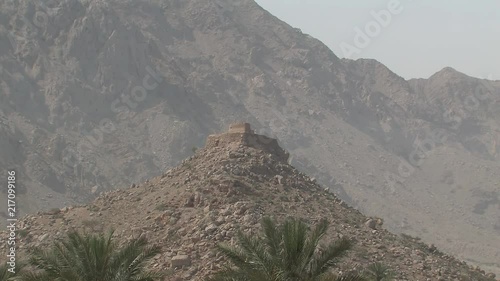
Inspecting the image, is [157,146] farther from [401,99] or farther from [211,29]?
[401,99]

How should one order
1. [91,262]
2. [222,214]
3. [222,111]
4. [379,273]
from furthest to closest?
[222,111] → [222,214] → [379,273] → [91,262]

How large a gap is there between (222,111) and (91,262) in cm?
11672

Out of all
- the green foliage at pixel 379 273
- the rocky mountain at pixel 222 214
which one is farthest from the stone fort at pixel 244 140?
the green foliage at pixel 379 273

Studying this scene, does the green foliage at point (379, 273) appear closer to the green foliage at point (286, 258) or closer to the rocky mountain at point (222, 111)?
the green foliage at point (286, 258)

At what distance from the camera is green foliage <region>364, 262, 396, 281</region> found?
830 inches

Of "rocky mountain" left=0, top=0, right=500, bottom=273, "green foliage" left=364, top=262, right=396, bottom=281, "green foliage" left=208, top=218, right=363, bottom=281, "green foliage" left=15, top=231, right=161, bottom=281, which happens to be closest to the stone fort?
"green foliage" left=364, top=262, right=396, bottom=281

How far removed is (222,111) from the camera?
132125mm

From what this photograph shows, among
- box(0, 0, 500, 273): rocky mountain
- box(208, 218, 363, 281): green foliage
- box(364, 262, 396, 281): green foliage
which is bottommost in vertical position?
box(364, 262, 396, 281): green foliage

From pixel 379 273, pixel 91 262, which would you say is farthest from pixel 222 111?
pixel 91 262

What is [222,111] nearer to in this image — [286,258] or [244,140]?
[244,140]

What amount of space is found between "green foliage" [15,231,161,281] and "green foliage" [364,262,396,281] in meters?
7.64

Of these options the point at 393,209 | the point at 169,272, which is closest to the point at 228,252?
the point at 169,272

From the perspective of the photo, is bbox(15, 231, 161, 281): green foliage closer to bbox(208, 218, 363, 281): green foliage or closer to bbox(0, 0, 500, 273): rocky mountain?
bbox(208, 218, 363, 281): green foliage

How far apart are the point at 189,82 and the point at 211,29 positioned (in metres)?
28.5
